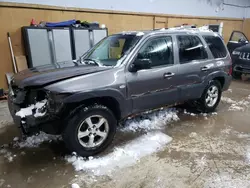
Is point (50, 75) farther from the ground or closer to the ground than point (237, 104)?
farther from the ground

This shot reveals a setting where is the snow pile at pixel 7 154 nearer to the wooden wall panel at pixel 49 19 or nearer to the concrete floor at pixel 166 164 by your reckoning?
the concrete floor at pixel 166 164

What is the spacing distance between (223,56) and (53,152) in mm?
3672

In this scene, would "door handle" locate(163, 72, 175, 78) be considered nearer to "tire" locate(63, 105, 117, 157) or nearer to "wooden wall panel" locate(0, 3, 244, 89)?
"tire" locate(63, 105, 117, 157)

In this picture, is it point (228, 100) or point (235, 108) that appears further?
point (228, 100)

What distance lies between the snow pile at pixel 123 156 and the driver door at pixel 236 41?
750 centimetres

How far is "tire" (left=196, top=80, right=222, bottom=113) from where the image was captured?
4.38m

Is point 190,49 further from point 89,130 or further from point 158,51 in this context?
point 89,130

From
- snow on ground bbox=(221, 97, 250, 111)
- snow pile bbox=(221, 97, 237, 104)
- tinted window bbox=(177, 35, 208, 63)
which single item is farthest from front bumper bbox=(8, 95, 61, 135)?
snow pile bbox=(221, 97, 237, 104)

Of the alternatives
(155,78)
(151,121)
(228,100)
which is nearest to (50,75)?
(155,78)

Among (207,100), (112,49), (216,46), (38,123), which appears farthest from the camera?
(207,100)

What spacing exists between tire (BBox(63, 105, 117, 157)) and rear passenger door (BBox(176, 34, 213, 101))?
1.53 metres

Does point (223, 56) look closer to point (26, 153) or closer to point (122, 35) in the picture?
point (122, 35)

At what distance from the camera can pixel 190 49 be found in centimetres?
391

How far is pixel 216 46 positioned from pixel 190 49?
82cm
